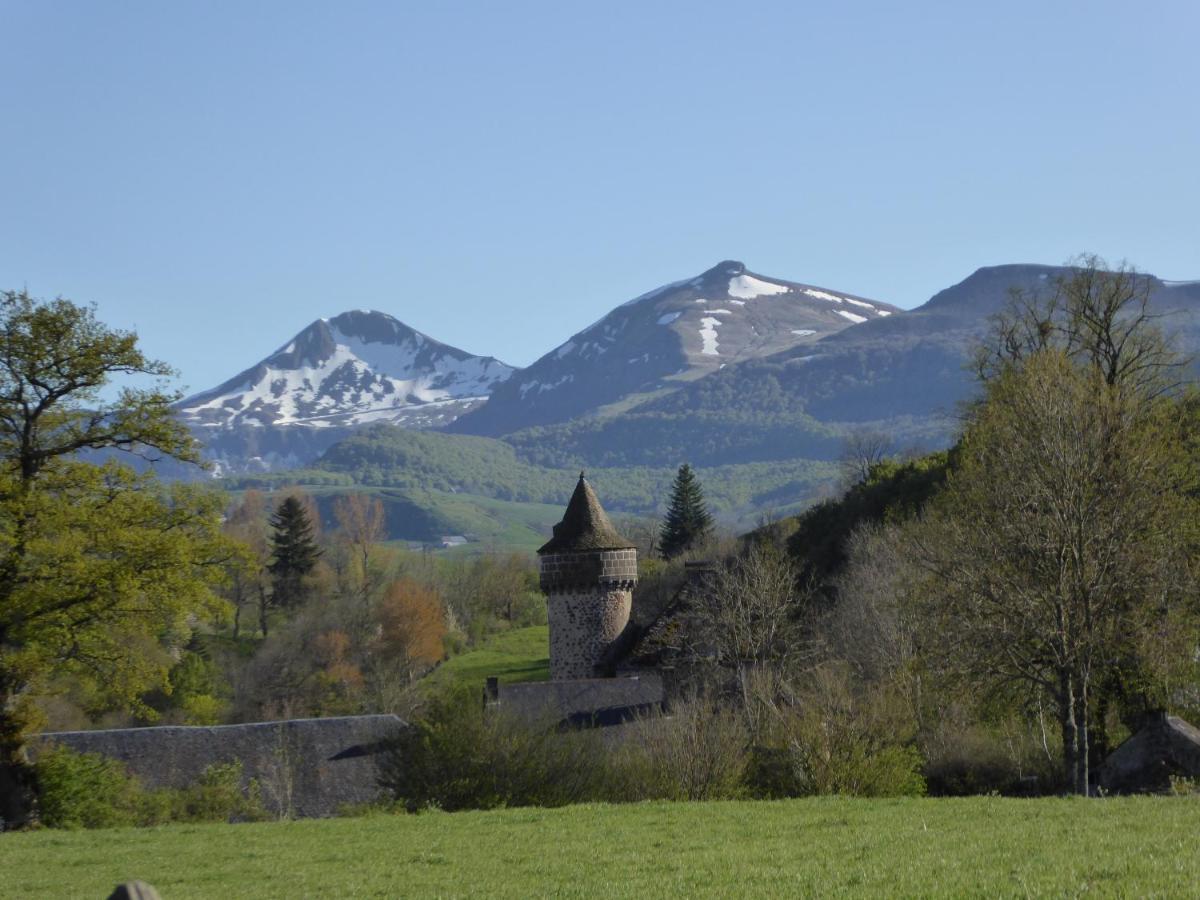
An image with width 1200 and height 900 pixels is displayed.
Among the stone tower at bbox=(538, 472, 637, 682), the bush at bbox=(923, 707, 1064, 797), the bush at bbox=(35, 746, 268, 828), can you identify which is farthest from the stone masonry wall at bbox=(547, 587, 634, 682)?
the bush at bbox=(923, 707, 1064, 797)

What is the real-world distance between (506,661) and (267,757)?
4905 cm

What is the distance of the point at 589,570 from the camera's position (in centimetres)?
5409

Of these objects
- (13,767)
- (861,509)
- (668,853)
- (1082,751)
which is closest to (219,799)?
(13,767)

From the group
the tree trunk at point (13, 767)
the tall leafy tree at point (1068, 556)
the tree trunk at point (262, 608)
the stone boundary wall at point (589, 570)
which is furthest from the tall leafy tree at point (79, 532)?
the tree trunk at point (262, 608)

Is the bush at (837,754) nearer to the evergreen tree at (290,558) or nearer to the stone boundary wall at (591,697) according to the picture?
the stone boundary wall at (591,697)

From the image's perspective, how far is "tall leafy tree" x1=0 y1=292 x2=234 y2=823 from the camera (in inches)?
989

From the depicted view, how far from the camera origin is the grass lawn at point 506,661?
276 feet

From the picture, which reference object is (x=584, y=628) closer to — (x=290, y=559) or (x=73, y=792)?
(x=73, y=792)

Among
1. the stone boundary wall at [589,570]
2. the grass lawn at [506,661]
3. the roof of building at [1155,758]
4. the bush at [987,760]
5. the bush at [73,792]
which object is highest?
the stone boundary wall at [589,570]

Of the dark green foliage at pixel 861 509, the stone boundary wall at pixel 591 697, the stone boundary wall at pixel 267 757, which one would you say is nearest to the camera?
the stone boundary wall at pixel 267 757

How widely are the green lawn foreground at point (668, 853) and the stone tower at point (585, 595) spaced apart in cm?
3002

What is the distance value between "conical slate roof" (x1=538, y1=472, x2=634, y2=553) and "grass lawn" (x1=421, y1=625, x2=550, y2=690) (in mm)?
24884

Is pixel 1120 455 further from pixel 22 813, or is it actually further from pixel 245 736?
pixel 245 736

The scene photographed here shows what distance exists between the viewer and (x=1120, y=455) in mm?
29172
